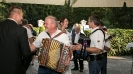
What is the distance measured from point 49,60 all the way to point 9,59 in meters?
0.75

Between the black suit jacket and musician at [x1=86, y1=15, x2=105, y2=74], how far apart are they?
1.43 metres

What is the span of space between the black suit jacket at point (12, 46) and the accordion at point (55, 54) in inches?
19.6

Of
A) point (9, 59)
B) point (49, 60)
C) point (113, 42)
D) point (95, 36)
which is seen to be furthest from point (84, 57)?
point (113, 42)

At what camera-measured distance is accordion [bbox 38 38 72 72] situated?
461 centimetres

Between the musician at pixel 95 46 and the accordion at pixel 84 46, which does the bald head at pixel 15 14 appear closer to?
the accordion at pixel 84 46

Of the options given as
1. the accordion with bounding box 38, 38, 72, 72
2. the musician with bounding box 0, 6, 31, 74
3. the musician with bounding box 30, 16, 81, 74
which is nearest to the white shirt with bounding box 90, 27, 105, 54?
the musician with bounding box 30, 16, 81, 74

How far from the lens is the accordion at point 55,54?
4609 millimetres

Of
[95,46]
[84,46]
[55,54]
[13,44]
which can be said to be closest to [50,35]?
[55,54]

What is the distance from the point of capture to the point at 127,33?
16359 millimetres

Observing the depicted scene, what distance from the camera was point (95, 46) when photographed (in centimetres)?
521

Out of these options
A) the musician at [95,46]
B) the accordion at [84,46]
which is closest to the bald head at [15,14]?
the accordion at [84,46]

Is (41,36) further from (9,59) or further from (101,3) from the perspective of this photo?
(101,3)

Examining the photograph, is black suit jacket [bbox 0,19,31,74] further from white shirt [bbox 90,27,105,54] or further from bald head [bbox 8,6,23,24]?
white shirt [bbox 90,27,105,54]

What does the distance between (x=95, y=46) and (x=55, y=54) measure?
94 centimetres
